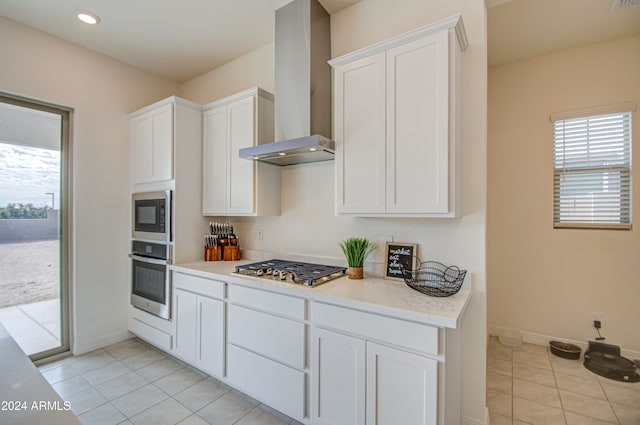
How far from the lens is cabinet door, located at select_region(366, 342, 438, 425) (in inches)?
55.0

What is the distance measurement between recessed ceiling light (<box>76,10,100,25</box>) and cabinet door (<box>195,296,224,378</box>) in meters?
2.53

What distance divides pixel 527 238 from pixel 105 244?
14.7 ft

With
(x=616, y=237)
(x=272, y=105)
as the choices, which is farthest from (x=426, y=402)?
(x=616, y=237)

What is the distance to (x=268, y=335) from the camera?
1.98m

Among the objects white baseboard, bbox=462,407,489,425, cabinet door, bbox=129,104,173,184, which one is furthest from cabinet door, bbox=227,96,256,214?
white baseboard, bbox=462,407,489,425

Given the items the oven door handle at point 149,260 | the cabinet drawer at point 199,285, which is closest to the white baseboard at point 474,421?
the cabinet drawer at point 199,285

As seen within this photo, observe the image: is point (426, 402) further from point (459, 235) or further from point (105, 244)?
point (105, 244)

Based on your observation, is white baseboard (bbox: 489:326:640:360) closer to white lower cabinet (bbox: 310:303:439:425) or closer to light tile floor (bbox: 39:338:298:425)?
white lower cabinet (bbox: 310:303:439:425)

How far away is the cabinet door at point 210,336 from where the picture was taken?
2.27 m

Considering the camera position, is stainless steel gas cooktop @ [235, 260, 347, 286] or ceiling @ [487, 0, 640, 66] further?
ceiling @ [487, 0, 640, 66]

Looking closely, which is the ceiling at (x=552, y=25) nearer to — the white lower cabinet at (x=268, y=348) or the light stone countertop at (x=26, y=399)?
the white lower cabinet at (x=268, y=348)

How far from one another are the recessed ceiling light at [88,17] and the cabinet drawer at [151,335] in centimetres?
283

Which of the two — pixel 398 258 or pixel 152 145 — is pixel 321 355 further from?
pixel 152 145

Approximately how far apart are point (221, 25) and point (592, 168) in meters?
3.78
